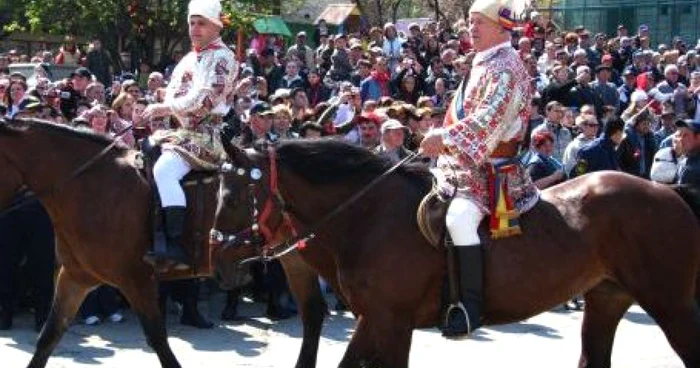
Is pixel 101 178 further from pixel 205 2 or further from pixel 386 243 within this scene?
pixel 386 243

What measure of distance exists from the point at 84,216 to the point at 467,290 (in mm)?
3095

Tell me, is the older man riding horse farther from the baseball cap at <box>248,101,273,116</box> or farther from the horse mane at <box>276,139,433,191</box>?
the baseball cap at <box>248,101,273,116</box>

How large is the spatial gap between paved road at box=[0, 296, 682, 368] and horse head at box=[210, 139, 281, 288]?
111 inches

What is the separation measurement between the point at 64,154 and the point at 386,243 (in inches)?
114

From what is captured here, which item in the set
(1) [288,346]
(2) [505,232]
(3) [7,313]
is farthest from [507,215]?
(3) [7,313]

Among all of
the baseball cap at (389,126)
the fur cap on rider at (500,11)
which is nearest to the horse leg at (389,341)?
the fur cap on rider at (500,11)

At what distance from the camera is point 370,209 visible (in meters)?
6.75

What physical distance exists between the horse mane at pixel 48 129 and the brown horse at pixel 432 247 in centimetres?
217

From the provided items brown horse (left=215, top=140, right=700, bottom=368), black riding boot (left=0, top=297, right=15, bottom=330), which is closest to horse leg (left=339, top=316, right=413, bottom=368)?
brown horse (left=215, top=140, right=700, bottom=368)

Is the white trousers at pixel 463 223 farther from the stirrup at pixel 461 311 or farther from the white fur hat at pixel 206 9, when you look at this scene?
the white fur hat at pixel 206 9

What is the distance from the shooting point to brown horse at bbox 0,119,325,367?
8.15 m

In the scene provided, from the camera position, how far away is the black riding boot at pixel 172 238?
8234 millimetres

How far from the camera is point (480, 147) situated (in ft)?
21.6


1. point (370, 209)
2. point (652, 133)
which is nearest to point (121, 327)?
point (370, 209)
